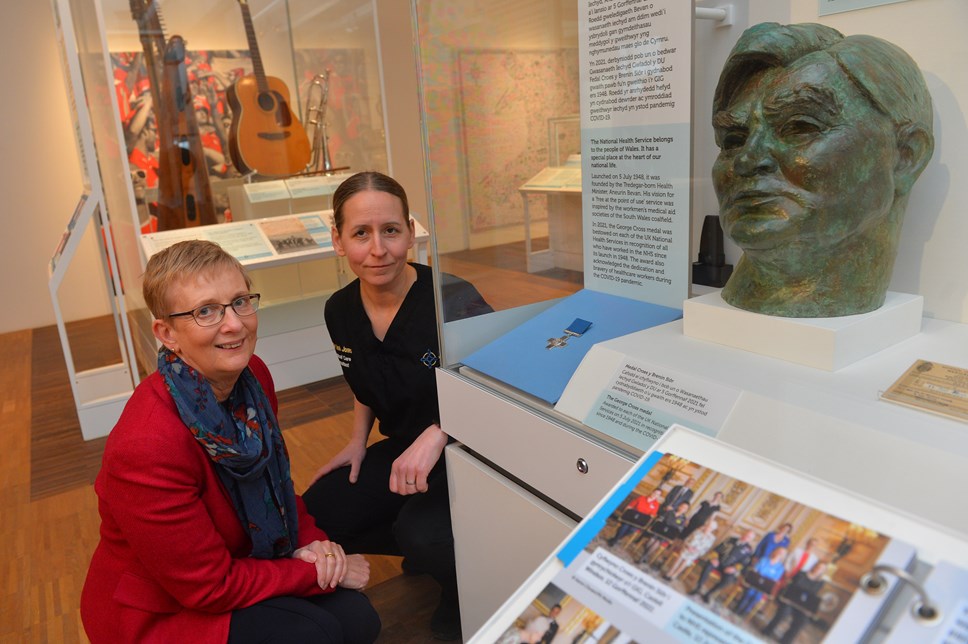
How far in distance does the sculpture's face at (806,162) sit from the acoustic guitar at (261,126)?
3525 millimetres

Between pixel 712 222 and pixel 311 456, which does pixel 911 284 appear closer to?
pixel 712 222

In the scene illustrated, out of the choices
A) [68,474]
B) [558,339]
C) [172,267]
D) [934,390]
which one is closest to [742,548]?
[934,390]

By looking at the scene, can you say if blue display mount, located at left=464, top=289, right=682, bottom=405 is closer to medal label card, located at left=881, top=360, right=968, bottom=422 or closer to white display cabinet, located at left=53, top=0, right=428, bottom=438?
medal label card, located at left=881, top=360, right=968, bottom=422

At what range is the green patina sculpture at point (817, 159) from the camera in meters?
1.01

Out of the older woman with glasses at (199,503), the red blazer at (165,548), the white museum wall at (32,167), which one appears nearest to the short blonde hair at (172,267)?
the older woman with glasses at (199,503)

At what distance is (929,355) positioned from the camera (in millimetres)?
1061

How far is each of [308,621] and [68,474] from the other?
2324mm

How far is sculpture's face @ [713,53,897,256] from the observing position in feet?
3.32

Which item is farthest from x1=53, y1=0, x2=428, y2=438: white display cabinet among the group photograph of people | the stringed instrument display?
the group photograph of people

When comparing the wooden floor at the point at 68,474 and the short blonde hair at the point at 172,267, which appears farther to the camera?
the wooden floor at the point at 68,474

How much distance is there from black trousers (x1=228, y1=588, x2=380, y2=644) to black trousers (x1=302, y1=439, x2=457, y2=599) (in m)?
0.27

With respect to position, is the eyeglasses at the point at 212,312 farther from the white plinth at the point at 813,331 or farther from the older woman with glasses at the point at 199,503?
the white plinth at the point at 813,331

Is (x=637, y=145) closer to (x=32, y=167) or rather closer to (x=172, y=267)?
(x=172, y=267)

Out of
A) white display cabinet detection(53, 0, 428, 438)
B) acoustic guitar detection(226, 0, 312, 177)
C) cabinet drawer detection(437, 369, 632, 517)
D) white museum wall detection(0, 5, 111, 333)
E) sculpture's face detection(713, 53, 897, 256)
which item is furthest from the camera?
white museum wall detection(0, 5, 111, 333)
